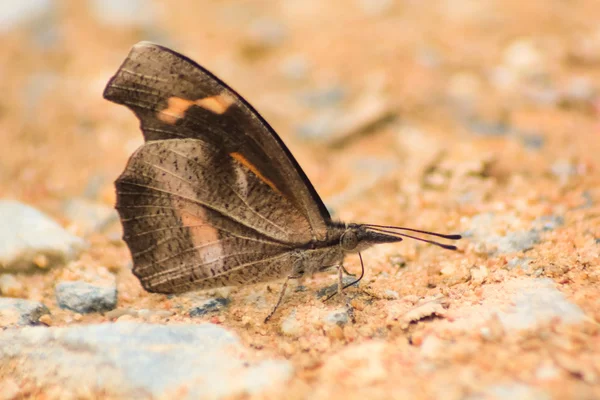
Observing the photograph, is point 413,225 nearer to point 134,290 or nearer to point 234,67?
point 134,290

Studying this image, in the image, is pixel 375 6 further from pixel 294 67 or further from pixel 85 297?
pixel 85 297

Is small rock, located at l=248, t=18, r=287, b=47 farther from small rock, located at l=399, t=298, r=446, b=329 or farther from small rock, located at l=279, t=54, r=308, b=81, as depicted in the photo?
small rock, located at l=399, t=298, r=446, b=329

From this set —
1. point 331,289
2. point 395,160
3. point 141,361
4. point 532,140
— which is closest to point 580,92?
point 532,140

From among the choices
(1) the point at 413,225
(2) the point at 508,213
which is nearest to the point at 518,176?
(2) the point at 508,213

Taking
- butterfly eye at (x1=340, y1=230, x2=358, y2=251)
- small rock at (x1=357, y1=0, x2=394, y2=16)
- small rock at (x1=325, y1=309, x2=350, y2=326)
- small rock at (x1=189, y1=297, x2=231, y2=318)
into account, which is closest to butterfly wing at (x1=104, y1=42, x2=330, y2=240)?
butterfly eye at (x1=340, y1=230, x2=358, y2=251)

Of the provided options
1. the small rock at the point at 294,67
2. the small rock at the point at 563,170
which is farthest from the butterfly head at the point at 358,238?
the small rock at the point at 294,67

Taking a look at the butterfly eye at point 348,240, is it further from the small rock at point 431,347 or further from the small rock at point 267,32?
the small rock at point 267,32
